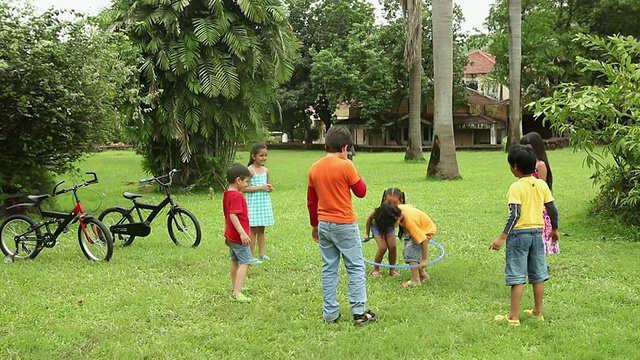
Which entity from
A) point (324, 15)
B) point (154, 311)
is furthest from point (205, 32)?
point (324, 15)

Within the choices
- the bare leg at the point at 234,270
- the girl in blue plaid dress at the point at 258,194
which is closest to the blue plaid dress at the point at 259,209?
the girl in blue plaid dress at the point at 258,194

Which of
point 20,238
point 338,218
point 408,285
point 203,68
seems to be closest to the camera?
point 338,218

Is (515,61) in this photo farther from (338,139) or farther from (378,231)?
(338,139)

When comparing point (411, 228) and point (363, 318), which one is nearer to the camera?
point (363, 318)

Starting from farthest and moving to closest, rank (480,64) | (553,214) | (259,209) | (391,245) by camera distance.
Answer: (480,64) → (259,209) → (391,245) → (553,214)

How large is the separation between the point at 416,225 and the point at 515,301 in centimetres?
143

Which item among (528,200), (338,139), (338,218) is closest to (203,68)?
(338,139)

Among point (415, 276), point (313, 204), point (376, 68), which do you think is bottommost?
point (415, 276)

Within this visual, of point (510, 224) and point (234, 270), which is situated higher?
point (510, 224)

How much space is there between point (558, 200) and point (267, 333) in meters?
9.18

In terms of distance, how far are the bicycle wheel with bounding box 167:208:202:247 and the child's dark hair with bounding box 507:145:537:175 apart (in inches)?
192

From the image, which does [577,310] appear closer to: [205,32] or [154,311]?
[154,311]

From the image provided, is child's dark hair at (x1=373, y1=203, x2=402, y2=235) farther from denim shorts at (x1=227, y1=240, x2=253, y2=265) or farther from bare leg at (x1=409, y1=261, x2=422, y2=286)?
denim shorts at (x1=227, y1=240, x2=253, y2=265)

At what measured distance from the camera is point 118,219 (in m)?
8.43
